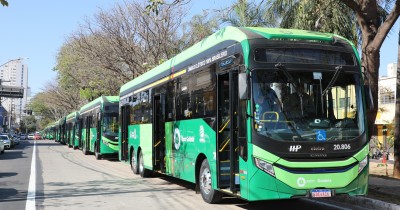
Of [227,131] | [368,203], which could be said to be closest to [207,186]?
[227,131]

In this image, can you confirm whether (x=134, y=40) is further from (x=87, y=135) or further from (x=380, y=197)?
(x=380, y=197)

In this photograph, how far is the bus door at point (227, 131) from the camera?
27.2 ft

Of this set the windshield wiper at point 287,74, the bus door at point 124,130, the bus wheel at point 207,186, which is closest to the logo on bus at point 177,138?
the bus wheel at point 207,186

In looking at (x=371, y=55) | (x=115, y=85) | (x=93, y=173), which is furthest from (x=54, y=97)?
(x=371, y=55)

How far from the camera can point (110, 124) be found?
23984mm

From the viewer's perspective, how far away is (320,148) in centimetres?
754

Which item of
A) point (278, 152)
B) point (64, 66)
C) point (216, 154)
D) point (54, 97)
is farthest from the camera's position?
point (54, 97)

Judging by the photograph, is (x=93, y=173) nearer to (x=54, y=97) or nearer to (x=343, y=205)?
(x=343, y=205)

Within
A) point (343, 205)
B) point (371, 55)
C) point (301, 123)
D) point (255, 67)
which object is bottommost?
point (343, 205)

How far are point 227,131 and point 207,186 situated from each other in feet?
A: 5.10

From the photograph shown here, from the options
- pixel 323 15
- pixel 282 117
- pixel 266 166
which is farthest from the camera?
pixel 323 15

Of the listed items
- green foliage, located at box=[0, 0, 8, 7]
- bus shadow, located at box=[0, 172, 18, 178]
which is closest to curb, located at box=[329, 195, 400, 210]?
green foliage, located at box=[0, 0, 8, 7]

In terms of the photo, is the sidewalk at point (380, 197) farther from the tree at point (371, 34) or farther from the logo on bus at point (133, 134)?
the logo on bus at point (133, 134)

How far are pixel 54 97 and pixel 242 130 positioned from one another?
62547 millimetres
